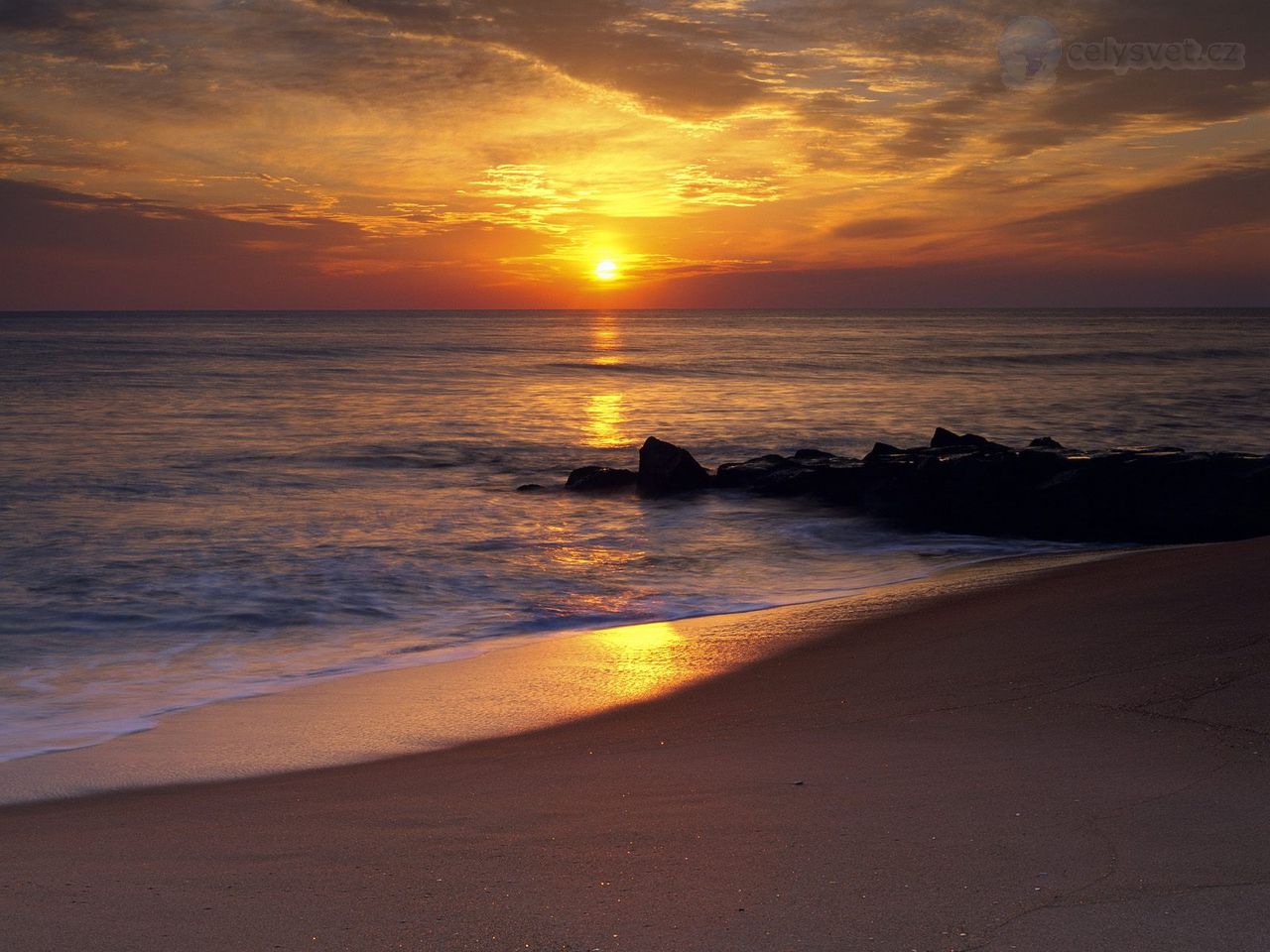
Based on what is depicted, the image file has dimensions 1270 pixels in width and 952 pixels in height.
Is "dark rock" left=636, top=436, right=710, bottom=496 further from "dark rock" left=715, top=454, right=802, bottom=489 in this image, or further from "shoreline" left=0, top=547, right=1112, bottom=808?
"shoreline" left=0, top=547, right=1112, bottom=808

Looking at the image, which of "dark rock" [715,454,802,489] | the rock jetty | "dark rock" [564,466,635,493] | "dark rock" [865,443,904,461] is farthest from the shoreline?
"dark rock" [564,466,635,493]

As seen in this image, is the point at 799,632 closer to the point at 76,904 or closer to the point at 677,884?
the point at 677,884

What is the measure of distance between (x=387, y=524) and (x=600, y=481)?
4308 millimetres

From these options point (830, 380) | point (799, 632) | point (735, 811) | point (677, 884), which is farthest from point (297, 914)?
point (830, 380)

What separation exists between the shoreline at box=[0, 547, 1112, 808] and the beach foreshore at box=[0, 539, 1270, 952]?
0.35 meters

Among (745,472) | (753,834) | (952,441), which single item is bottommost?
(745,472)

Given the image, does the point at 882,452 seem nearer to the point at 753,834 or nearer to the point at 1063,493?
the point at 1063,493

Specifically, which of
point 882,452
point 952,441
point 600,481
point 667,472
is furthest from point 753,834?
point 952,441

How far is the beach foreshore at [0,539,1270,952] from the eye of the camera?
9.61 ft

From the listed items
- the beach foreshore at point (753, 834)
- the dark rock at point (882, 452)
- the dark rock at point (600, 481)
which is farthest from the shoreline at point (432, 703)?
the dark rock at point (600, 481)

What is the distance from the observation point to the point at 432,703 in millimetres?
6371

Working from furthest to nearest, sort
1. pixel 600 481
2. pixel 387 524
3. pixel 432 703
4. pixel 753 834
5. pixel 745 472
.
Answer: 1. pixel 600 481
2. pixel 745 472
3. pixel 387 524
4. pixel 432 703
5. pixel 753 834

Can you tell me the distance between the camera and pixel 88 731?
19.9ft

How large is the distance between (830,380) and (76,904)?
43615mm
